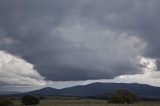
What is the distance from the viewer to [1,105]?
12900 cm

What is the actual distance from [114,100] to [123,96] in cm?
436

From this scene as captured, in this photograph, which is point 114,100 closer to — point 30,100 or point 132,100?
point 132,100

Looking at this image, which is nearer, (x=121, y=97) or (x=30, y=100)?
(x=30, y=100)

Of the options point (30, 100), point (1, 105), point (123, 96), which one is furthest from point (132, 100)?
point (1, 105)

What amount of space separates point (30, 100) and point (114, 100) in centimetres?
3373

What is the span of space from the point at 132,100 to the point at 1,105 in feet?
172

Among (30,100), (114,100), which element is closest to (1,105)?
(30,100)

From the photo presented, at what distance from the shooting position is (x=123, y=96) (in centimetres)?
14025

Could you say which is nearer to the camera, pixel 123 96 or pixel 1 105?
pixel 1 105

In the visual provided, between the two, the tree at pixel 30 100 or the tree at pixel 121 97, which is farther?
the tree at pixel 121 97

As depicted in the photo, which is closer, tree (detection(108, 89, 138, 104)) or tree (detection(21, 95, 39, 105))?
tree (detection(21, 95, 39, 105))

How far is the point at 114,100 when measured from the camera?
139 meters

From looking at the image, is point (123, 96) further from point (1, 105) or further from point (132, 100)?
point (1, 105)

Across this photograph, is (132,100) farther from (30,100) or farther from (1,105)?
(1,105)
